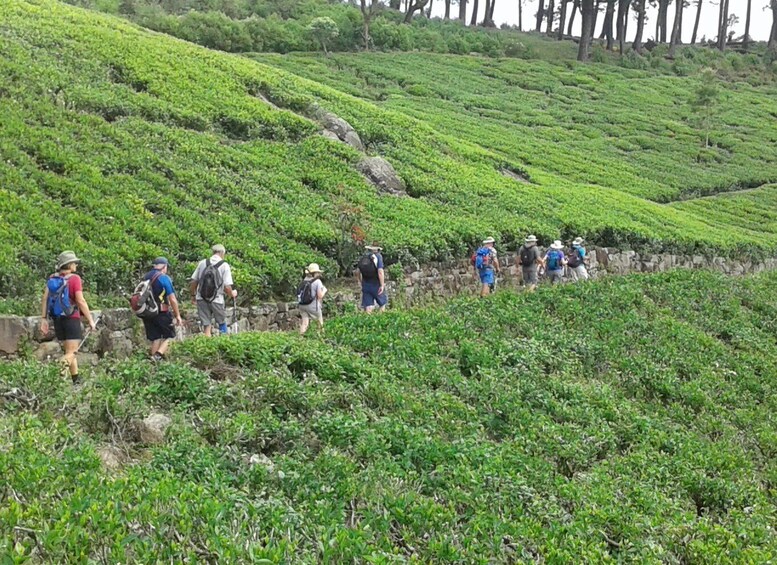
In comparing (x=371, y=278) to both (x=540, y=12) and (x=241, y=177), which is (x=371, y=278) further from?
(x=540, y=12)

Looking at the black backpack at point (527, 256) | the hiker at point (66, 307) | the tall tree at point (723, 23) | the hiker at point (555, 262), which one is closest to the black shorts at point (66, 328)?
the hiker at point (66, 307)

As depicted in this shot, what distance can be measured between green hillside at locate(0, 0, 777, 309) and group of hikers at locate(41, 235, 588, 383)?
1069 mm

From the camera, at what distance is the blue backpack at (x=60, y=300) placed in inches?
289

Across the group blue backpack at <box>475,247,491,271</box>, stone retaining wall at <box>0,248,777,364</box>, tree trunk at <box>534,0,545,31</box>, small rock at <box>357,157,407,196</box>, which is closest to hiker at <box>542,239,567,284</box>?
stone retaining wall at <box>0,248,777,364</box>

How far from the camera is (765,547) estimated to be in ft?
19.3

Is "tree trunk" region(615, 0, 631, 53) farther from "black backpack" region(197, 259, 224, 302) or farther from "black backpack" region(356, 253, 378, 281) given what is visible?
"black backpack" region(197, 259, 224, 302)

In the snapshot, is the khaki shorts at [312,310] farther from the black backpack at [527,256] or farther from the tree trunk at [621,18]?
the tree trunk at [621,18]

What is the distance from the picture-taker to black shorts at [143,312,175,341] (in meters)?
7.98

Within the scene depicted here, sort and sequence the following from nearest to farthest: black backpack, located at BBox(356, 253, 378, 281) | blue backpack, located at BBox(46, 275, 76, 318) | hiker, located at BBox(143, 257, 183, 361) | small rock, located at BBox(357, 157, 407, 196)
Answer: blue backpack, located at BBox(46, 275, 76, 318)
hiker, located at BBox(143, 257, 183, 361)
black backpack, located at BBox(356, 253, 378, 281)
small rock, located at BBox(357, 157, 407, 196)

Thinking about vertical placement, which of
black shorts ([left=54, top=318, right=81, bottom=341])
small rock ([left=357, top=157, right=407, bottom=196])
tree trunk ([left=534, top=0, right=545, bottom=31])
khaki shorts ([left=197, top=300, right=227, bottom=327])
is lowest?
khaki shorts ([left=197, top=300, right=227, bottom=327])

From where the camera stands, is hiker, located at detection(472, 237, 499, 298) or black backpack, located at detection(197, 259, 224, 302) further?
hiker, located at detection(472, 237, 499, 298)

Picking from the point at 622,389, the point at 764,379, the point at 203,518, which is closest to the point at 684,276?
the point at 764,379

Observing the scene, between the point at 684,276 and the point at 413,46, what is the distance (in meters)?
41.1

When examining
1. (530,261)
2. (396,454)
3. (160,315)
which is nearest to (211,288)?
(160,315)
